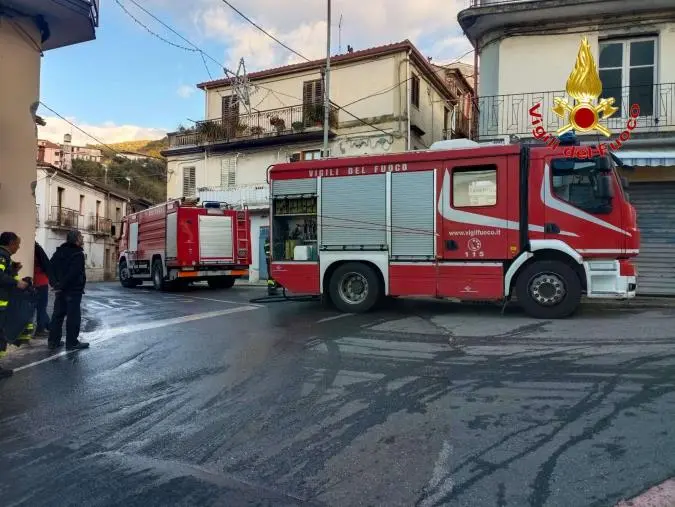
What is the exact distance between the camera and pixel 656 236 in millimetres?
14039

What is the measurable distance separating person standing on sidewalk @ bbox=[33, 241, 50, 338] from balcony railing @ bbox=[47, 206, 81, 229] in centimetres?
3172

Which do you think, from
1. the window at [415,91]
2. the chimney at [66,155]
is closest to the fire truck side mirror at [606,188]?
the window at [415,91]

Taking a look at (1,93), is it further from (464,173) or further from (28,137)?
(464,173)

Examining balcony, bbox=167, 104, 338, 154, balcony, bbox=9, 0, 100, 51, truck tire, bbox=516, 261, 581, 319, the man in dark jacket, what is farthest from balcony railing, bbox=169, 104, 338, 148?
the man in dark jacket

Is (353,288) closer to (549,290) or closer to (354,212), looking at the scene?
(354,212)

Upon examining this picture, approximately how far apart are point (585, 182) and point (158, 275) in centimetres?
1455

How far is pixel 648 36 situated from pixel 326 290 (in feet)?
34.8

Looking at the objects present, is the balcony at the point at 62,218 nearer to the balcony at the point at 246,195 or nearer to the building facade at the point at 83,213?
the building facade at the point at 83,213

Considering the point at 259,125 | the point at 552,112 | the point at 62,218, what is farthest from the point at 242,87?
the point at 62,218

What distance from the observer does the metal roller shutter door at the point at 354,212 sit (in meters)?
10.6

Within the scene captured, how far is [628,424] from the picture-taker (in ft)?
14.3

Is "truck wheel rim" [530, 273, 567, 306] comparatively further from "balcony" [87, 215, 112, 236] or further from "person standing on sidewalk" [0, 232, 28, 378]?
"balcony" [87, 215, 112, 236]

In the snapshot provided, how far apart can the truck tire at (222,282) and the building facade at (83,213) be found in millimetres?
15191

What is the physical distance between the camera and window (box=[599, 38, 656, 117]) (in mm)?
14266
